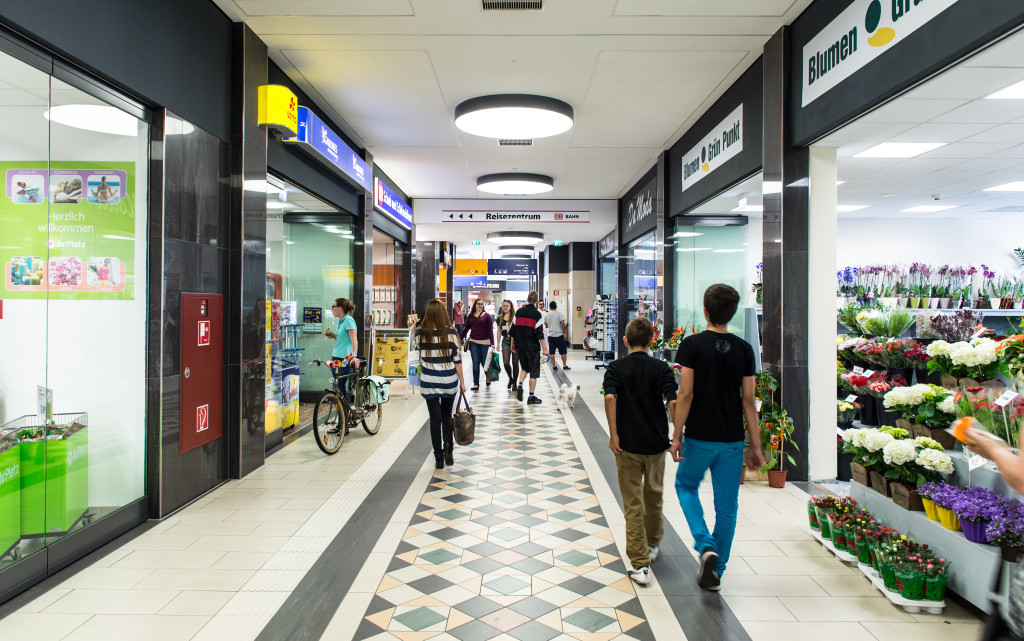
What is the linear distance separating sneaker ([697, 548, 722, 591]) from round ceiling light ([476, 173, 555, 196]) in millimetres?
8410

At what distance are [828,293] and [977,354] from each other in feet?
6.15

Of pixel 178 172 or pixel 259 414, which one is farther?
pixel 259 414

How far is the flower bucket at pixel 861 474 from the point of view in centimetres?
379

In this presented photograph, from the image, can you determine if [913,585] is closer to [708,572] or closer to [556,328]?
[708,572]

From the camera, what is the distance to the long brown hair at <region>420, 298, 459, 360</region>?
532cm

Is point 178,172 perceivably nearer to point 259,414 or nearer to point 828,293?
point 259,414

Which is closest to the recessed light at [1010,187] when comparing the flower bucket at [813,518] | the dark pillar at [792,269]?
the dark pillar at [792,269]

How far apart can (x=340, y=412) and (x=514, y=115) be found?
3.75 meters

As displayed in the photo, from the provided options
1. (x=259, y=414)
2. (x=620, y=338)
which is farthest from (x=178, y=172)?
(x=620, y=338)

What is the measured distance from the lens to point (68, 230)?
3.72 meters

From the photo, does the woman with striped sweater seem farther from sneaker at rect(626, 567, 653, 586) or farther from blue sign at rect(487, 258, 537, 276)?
blue sign at rect(487, 258, 537, 276)

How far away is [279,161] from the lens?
616 centimetres

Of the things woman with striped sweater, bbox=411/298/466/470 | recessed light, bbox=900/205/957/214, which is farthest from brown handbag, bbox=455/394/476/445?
recessed light, bbox=900/205/957/214

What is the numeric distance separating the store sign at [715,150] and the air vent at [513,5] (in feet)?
8.47
